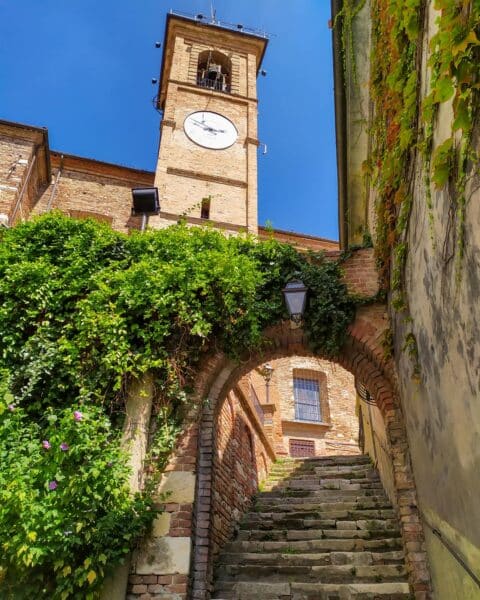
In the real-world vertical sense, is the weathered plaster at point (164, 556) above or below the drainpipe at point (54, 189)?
below

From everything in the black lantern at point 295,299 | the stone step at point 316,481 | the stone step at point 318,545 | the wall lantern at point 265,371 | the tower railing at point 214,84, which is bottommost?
the stone step at point 318,545

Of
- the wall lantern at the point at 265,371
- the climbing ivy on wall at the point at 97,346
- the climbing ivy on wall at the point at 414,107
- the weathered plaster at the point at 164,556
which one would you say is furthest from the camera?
the wall lantern at the point at 265,371

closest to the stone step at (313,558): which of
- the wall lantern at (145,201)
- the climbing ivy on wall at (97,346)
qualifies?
the climbing ivy on wall at (97,346)

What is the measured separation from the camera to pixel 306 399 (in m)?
18.1

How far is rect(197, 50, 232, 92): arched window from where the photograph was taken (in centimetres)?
1859

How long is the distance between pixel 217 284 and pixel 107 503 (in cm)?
285

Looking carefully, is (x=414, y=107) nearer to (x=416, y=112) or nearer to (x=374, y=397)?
(x=416, y=112)

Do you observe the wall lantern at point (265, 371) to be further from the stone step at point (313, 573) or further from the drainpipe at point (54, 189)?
the drainpipe at point (54, 189)

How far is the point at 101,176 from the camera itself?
18.5 metres

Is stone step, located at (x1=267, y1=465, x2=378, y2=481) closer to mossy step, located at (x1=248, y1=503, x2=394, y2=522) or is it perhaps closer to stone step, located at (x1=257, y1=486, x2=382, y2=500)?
stone step, located at (x1=257, y1=486, x2=382, y2=500)

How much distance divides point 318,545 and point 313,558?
341 millimetres

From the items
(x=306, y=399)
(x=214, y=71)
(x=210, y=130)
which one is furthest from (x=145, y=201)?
(x=214, y=71)

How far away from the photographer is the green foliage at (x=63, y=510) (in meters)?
4.16

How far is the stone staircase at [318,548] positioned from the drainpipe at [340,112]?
5.52 meters
